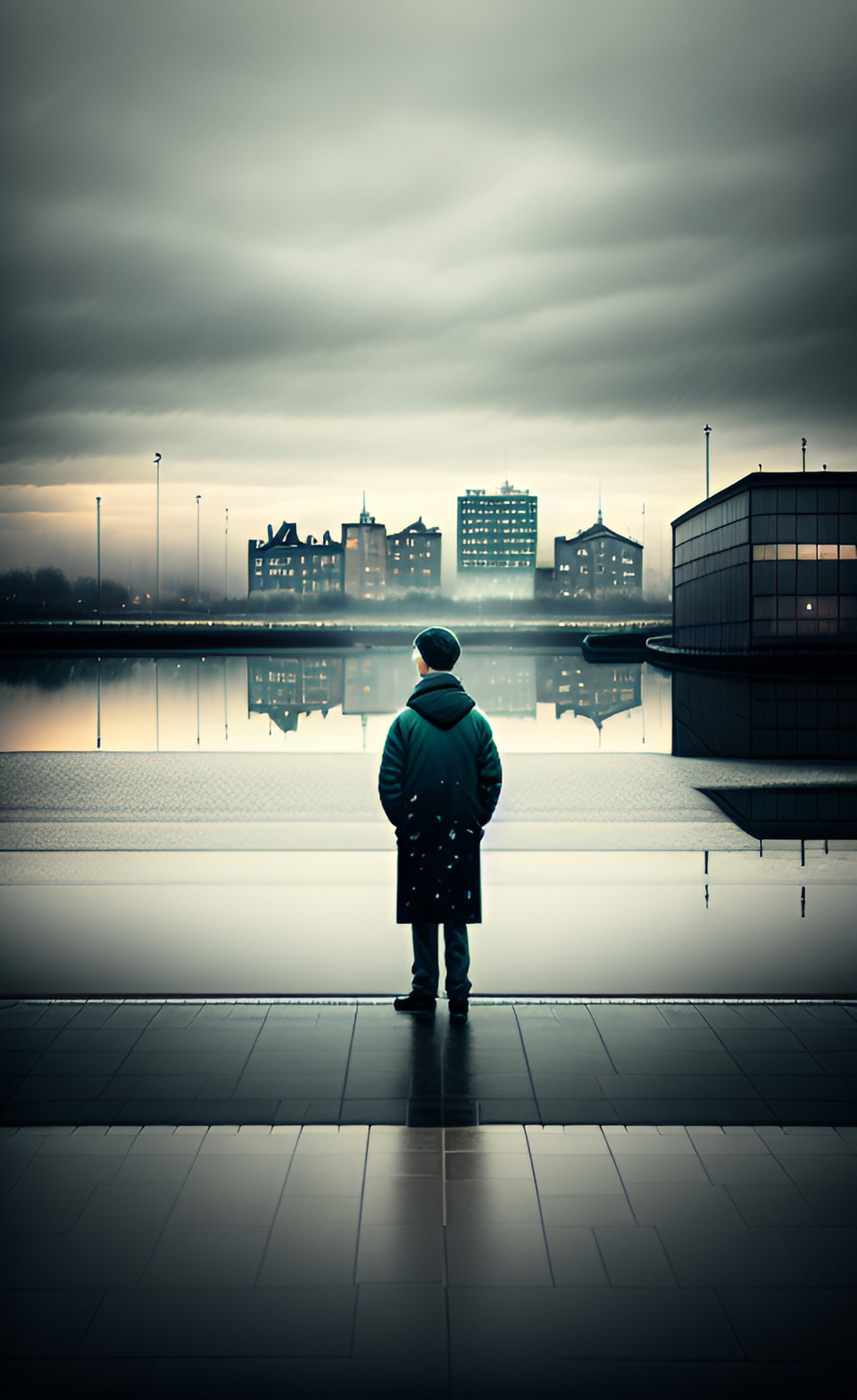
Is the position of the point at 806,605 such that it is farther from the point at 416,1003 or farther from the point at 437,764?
the point at 416,1003

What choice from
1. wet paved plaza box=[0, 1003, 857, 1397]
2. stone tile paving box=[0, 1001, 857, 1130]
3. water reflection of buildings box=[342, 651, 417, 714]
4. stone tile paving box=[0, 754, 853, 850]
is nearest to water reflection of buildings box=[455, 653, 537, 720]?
water reflection of buildings box=[342, 651, 417, 714]

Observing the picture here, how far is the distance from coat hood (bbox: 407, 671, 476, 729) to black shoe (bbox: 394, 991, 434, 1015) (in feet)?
4.66

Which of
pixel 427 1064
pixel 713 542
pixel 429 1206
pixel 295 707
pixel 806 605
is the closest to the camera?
pixel 429 1206

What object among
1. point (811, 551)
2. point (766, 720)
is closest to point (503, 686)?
point (766, 720)

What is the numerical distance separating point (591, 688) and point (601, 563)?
142408 millimetres

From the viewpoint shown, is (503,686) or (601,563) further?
(601,563)

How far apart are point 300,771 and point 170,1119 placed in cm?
1214

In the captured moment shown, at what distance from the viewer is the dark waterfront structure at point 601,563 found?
584 feet

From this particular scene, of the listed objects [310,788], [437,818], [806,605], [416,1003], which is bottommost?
[416,1003]

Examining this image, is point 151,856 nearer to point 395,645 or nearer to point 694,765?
point 694,765

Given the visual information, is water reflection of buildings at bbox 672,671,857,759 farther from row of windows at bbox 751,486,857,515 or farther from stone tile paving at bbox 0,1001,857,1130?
row of windows at bbox 751,486,857,515

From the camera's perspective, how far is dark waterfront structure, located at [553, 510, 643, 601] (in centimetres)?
17788

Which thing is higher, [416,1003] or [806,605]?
[806,605]

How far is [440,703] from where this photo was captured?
596 centimetres
